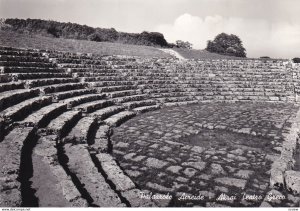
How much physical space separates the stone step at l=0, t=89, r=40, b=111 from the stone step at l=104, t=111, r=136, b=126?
2182 mm

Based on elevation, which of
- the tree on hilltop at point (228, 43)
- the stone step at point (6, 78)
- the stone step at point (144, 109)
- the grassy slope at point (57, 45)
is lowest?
the stone step at point (144, 109)

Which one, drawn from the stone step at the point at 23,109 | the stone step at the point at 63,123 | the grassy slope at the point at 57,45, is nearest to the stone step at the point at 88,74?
the stone step at the point at 23,109

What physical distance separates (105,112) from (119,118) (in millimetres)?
533

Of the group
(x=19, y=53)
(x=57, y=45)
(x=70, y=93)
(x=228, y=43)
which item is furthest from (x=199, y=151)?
(x=228, y=43)

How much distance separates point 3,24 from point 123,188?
2153 cm

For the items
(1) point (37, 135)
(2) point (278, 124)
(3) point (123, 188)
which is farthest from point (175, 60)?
(3) point (123, 188)

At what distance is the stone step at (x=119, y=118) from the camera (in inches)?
320

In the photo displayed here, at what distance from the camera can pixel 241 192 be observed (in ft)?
14.2

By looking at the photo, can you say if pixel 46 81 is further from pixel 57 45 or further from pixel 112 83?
pixel 57 45

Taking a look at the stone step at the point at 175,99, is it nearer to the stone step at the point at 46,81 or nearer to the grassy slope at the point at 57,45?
the stone step at the point at 46,81

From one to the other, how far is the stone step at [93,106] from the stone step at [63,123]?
0.54m

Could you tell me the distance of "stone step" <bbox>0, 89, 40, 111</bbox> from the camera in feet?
20.8

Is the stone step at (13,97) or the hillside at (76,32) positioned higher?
the hillside at (76,32)

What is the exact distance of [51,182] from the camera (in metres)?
4.00
